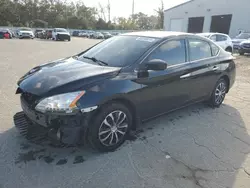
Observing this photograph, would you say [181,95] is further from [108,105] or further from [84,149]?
[84,149]

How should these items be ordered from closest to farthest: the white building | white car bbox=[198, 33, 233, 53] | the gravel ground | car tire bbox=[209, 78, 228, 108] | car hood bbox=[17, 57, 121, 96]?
the gravel ground, car hood bbox=[17, 57, 121, 96], car tire bbox=[209, 78, 228, 108], white car bbox=[198, 33, 233, 53], the white building

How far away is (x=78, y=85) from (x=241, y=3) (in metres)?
28.7

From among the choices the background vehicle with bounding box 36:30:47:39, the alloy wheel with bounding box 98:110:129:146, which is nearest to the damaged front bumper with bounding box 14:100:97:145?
the alloy wheel with bounding box 98:110:129:146

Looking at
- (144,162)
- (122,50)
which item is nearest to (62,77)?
(122,50)

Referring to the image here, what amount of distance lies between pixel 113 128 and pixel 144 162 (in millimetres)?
618

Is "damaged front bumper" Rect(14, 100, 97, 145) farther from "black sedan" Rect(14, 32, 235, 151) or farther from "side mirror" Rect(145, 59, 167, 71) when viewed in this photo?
"side mirror" Rect(145, 59, 167, 71)

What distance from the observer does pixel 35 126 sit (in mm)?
2721

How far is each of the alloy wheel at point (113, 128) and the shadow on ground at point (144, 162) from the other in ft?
0.64

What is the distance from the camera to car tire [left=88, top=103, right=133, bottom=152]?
2713 millimetres

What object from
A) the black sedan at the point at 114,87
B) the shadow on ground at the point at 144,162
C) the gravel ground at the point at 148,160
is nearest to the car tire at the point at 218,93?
the black sedan at the point at 114,87

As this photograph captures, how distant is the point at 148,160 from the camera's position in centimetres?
283

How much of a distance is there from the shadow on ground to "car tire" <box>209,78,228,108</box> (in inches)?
41.8

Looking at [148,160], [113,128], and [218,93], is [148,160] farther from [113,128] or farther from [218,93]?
[218,93]

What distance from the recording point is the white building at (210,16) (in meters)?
25.2
